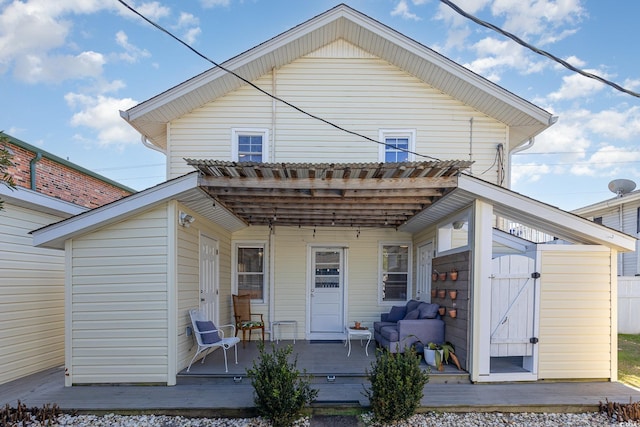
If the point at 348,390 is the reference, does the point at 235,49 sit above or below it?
above

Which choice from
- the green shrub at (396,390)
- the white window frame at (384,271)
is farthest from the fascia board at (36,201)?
the white window frame at (384,271)

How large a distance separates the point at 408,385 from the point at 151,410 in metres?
2.84

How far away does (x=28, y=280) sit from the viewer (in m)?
5.59

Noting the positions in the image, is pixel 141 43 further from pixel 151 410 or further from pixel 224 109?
pixel 151 410

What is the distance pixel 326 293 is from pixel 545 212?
4404 mm

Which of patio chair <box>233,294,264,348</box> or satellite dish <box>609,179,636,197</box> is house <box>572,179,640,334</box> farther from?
patio chair <box>233,294,264,348</box>

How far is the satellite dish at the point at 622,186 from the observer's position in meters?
11.1

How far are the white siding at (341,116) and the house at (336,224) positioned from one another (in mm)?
27

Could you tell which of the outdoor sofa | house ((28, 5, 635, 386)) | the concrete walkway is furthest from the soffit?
the concrete walkway

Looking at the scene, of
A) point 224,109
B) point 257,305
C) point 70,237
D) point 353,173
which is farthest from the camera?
point 257,305

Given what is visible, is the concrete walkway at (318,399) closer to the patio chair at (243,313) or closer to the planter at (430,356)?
the planter at (430,356)

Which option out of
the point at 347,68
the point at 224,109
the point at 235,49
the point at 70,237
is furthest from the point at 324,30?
the point at 70,237

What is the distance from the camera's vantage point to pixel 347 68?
23.5ft

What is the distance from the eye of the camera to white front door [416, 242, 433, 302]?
6825 millimetres
